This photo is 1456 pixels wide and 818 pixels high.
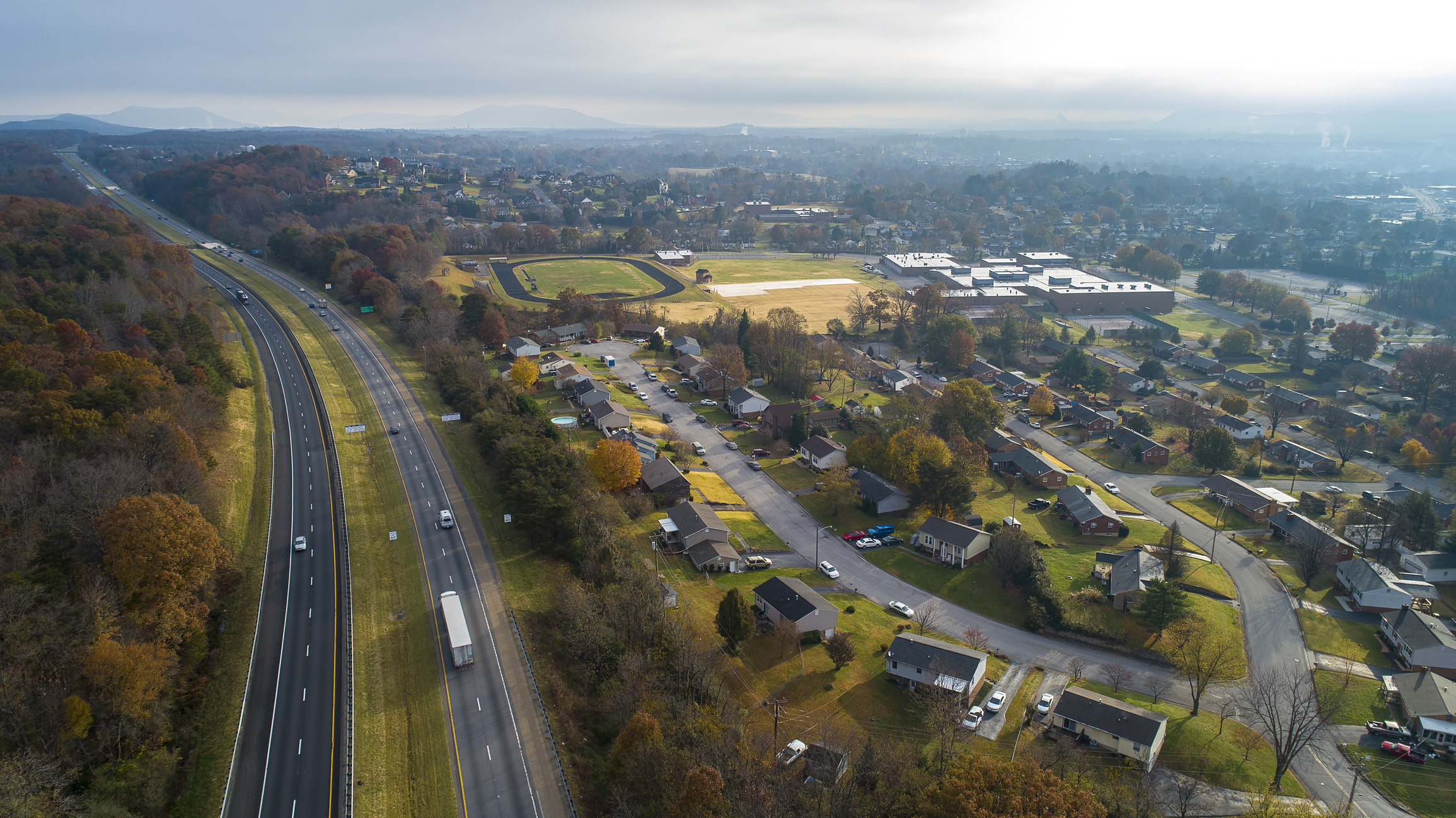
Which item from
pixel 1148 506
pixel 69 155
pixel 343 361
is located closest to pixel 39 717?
pixel 343 361

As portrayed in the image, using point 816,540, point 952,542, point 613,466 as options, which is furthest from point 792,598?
point 613,466

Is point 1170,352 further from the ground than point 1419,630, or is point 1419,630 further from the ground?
point 1419,630

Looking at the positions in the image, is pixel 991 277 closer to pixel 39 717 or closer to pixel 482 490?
pixel 482 490

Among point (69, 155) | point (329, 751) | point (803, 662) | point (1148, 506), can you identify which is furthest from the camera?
point (69, 155)

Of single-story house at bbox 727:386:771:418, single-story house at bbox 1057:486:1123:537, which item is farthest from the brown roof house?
single-story house at bbox 1057:486:1123:537

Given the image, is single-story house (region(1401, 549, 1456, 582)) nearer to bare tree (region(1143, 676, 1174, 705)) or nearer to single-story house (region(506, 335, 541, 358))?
bare tree (region(1143, 676, 1174, 705))

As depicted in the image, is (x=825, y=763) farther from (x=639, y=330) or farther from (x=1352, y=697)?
(x=639, y=330)
